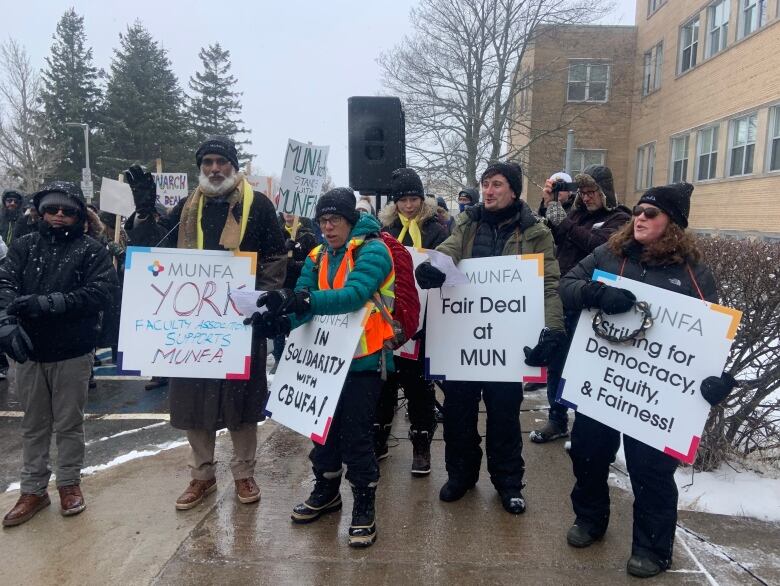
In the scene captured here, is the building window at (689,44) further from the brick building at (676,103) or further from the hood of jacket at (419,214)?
the hood of jacket at (419,214)

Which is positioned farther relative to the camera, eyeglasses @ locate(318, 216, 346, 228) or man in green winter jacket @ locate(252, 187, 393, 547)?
eyeglasses @ locate(318, 216, 346, 228)

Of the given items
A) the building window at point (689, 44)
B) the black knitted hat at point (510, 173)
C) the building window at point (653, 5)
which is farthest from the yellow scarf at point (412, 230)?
the building window at point (653, 5)

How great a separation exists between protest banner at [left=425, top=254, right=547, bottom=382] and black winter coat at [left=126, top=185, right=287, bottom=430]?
41.7 inches

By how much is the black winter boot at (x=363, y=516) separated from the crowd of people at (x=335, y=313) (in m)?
0.01

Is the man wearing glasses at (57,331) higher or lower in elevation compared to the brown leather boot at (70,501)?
higher

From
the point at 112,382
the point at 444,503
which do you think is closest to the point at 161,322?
the point at 444,503

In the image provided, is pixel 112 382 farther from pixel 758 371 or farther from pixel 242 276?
pixel 758 371

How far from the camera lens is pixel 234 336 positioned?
3.62m

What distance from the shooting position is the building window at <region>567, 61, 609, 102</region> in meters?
26.2

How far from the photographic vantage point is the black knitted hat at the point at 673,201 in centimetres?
295

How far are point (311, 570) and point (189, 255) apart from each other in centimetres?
191

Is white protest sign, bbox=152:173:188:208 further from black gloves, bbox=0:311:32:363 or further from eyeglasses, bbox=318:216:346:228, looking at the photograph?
eyeglasses, bbox=318:216:346:228

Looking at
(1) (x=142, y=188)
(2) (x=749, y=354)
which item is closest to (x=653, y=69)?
(2) (x=749, y=354)

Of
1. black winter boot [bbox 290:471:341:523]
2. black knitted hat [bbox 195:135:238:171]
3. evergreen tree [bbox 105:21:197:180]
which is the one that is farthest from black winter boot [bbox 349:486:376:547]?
evergreen tree [bbox 105:21:197:180]
